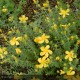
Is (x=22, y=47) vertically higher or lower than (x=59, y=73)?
higher

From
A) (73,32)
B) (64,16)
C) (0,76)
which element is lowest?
(0,76)

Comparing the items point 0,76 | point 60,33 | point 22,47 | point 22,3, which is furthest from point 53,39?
point 22,3

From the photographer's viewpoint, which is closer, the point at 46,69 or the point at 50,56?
the point at 50,56

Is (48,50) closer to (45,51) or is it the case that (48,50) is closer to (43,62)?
(45,51)

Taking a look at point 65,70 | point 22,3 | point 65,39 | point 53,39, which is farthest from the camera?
point 22,3

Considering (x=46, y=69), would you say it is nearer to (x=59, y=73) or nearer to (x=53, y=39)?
(x=59, y=73)

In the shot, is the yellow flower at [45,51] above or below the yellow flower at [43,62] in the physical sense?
above

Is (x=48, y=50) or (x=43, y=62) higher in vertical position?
(x=48, y=50)

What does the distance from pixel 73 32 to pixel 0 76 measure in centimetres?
113

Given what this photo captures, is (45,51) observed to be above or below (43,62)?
above

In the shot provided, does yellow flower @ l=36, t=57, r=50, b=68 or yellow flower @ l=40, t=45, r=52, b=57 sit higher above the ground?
yellow flower @ l=40, t=45, r=52, b=57

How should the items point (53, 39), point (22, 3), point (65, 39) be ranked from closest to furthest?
point (65, 39)
point (53, 39)
point (22, 3)

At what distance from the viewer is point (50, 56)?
3.10 m

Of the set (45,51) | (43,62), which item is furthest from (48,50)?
(43,62)
